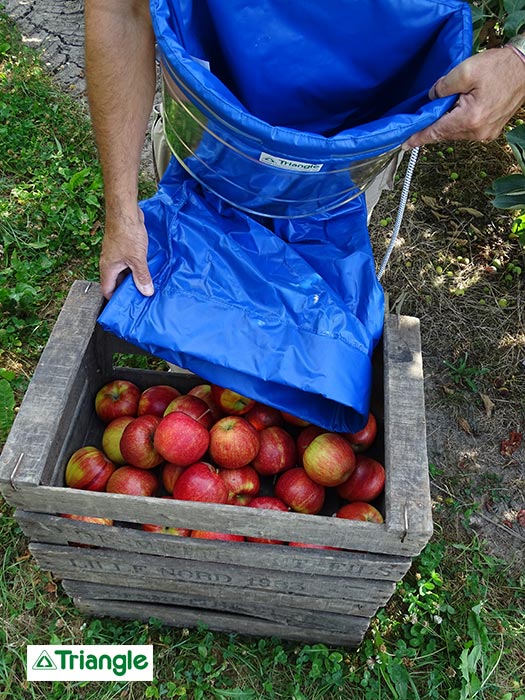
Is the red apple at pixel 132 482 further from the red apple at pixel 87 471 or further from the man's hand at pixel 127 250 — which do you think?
the man's hand at pixel 127 250

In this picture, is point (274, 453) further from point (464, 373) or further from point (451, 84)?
point (464, 373)

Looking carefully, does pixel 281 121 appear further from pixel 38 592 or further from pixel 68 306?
pixel 38 592

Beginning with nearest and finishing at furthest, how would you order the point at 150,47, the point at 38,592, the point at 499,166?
the point at 150,47
the point at 38,592
the point at 499,166

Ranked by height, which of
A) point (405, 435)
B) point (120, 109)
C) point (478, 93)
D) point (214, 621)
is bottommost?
point (214, 621)

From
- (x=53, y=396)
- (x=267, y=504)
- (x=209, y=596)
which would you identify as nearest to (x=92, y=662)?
(x=209, y=596)

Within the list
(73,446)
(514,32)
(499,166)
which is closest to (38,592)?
(73,446)

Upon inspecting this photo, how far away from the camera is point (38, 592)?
2232mm

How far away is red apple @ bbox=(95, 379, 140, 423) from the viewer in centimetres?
197

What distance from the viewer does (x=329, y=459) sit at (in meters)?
1.76

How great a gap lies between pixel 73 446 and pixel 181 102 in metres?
1.01

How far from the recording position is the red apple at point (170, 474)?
1.84m

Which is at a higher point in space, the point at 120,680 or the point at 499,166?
the point at 499,166

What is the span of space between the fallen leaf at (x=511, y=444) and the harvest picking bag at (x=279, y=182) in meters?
1.35

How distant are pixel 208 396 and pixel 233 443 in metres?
0.27
